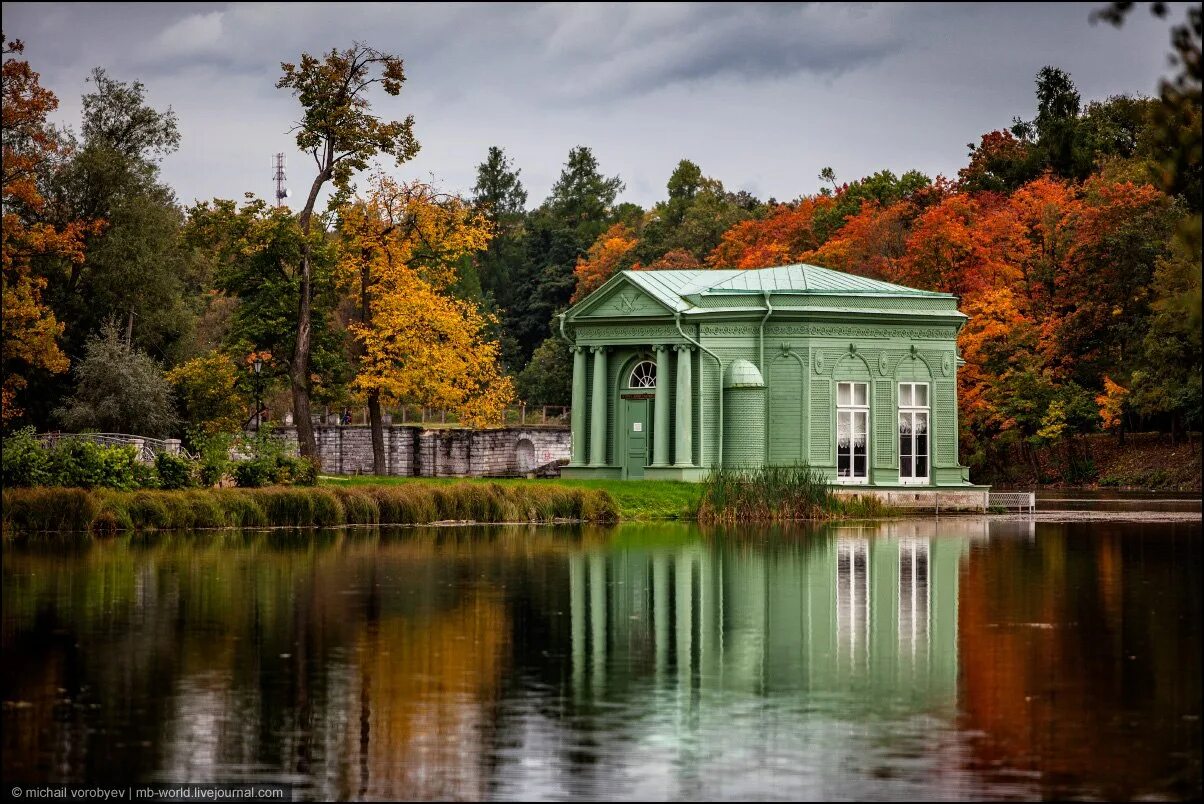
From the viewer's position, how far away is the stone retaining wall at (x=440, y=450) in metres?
70.9

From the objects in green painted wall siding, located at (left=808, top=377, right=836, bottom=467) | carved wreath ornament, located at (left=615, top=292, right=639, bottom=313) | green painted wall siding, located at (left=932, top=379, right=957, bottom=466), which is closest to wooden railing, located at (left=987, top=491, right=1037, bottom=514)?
green painted wall siding, located at (left=932, top=379, right=957, bottom=466)

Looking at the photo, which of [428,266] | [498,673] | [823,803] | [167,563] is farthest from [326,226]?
[823,803]

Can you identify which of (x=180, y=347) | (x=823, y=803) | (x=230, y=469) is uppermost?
(x=180, y=347)

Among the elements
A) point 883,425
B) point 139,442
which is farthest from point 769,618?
point 883,425

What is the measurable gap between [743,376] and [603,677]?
3362 centimetres

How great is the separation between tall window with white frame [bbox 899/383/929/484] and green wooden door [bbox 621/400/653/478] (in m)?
7.47

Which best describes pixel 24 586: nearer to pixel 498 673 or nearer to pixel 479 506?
pixel 498 673

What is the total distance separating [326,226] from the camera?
5453cm

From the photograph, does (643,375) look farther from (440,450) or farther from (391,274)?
(440,450)

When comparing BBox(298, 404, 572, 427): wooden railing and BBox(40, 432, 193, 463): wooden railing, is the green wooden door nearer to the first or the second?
BBox(40, 432, 193, 463): wooden railing

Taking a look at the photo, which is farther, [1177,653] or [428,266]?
[428,266]

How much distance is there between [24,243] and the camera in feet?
160

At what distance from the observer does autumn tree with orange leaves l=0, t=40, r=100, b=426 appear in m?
47.5

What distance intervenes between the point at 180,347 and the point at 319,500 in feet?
82.8
